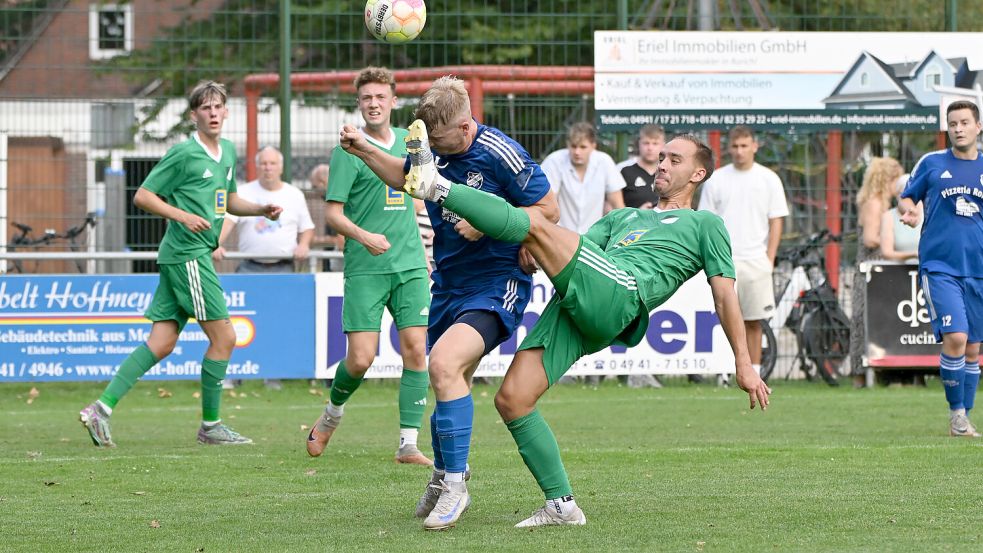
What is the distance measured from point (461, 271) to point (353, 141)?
98 centimetres

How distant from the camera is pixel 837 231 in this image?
1566cm

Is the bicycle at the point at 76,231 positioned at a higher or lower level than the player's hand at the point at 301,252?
higher

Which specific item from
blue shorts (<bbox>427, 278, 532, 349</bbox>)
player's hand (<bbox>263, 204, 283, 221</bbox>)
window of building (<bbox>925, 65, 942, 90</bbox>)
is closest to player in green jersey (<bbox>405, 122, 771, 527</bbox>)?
blue shorts (<bbox>427, 278, 532, 349</bbox>)

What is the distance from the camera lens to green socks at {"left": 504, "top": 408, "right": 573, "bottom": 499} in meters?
6.34

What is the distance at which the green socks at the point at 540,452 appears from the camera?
6340 millimetres

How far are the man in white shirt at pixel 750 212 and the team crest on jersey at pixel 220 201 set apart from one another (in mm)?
5332

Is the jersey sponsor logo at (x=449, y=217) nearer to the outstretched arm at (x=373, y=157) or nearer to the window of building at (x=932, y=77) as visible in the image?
the outstretched arm at (x=373, y=157)

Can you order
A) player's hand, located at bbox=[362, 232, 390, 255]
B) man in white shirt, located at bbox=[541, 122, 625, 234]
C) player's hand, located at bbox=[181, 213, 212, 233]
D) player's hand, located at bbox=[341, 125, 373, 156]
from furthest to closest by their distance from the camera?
man in white shirt, located at bbox=[541, 122, 625, 234]
player's hand, located at bbox=[181, 213, 212, 233]
player's hand, located at bbox=[362, 232, 390, 255]
player's hand, located at bbox=[341, 125, 373, 156]

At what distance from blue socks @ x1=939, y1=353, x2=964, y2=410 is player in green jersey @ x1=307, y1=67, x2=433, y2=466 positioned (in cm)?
375

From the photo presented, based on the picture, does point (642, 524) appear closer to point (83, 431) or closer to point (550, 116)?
point (83, 431)

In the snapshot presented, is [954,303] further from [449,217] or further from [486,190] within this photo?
[449,217]

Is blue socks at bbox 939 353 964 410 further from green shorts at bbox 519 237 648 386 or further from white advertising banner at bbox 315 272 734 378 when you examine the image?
green shorts at bbox 519 237 648 386

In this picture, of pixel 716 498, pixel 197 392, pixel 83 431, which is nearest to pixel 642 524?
pixel 716 498

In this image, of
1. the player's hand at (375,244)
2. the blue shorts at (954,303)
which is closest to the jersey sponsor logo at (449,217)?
the player's hand at (375,244)
